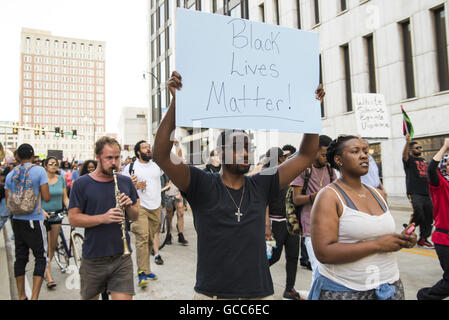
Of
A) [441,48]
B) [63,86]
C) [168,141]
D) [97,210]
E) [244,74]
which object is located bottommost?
[97,210]

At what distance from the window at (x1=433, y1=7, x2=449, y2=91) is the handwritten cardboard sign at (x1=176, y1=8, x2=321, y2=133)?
51.9 feet

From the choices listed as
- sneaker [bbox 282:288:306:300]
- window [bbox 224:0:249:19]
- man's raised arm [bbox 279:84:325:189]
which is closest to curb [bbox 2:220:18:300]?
sneaker [bbox 282:288:306:300]

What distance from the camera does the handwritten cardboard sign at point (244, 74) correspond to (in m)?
2.12

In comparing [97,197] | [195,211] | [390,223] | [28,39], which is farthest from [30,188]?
[28,39]

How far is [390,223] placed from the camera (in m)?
2.35

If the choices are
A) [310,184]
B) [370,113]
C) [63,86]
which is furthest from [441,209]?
[63,86]

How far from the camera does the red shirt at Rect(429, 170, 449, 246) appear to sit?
12.9 feet

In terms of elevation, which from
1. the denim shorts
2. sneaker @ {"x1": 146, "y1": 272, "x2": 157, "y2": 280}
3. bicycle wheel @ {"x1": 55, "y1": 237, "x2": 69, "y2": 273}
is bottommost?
sneaker @ {"x1": 146, "y1": 272, "x2": 157, "y2": 280}

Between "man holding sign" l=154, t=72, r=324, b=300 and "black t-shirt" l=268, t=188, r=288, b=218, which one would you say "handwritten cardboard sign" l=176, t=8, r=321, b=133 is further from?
"black t-shirt" l=268, t=188, r=288, b=218

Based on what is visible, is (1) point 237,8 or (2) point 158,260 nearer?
(2) point 158,260

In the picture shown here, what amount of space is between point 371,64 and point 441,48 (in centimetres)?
377

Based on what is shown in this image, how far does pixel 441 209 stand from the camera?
404 centimetres

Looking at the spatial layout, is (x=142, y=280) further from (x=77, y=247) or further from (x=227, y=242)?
(x=227, y=242)

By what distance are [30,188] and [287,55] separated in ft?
12.4
